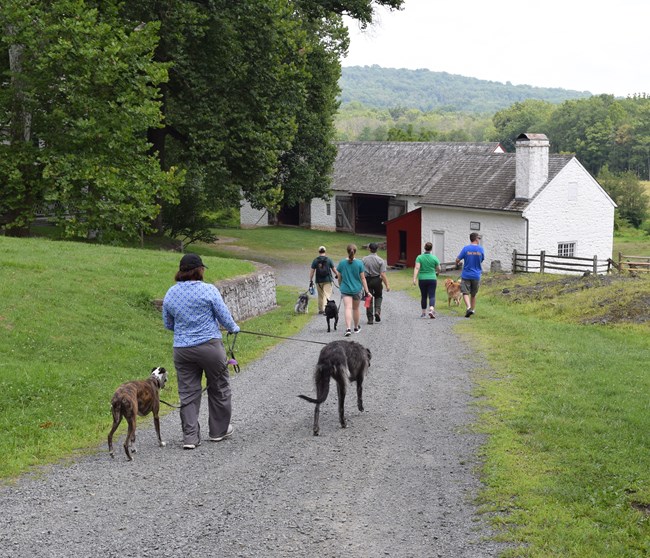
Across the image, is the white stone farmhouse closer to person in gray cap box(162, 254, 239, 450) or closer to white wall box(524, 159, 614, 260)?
white wall box(524, 159, 614, 260)

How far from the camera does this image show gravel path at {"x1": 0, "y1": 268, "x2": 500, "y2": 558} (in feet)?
22.4

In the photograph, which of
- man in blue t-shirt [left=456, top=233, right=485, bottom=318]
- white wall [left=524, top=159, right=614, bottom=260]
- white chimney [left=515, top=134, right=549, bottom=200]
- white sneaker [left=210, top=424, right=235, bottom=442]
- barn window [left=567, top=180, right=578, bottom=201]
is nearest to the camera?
white sneaker [left=210, top=424, right=235, bottom=442]

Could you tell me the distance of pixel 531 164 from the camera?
38531 mm

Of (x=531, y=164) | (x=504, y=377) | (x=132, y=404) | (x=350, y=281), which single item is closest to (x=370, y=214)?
(x=531, y=164)

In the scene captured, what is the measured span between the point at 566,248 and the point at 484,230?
158 inches

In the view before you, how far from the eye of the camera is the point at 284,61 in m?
34.0

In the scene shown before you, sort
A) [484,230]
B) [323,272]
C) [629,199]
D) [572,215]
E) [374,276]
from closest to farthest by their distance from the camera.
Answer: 1. [374,276]
2. [323,272]
3. [572,215]
4. [484,230]
5. [629,199]

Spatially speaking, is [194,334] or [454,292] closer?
[194,334]

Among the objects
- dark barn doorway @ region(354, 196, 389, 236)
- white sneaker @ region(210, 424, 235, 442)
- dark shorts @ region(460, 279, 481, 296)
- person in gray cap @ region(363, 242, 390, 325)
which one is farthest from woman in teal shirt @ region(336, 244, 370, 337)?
dark barn doorway @ region(354, 196, 389, 236)

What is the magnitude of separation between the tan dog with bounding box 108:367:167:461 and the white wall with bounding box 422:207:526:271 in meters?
31.1

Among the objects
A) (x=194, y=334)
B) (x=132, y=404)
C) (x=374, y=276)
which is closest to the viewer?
(x=132, y=404)

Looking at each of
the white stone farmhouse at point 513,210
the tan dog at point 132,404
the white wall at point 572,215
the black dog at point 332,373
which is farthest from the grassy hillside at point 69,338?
the white wall at point 572,215

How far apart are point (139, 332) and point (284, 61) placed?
20917mm

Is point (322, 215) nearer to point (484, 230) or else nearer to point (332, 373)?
point (484, 230)
